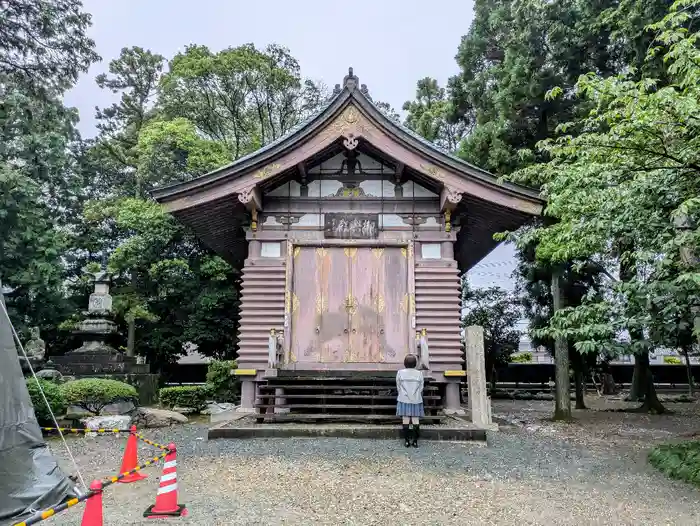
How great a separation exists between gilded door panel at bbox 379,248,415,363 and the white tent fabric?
7492 millimetres

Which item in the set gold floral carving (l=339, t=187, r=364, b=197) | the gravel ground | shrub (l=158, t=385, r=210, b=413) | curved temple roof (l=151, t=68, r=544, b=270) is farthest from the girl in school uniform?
shrub (l=158, t=385, r=210, b=413)

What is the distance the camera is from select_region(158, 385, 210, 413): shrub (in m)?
14.6

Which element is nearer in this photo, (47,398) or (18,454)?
(18,454)

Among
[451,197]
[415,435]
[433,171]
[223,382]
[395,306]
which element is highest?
[433,171]

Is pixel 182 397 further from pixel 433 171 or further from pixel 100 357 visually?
pixel 433 171

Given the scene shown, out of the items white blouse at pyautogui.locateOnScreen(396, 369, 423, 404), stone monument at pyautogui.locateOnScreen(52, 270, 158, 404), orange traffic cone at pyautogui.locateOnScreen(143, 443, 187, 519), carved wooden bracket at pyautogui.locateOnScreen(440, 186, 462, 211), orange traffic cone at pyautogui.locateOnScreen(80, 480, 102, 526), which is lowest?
orange traffic cone at pyautogui.locateOnScreen(143, 443, 187, 519)

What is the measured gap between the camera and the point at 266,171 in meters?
11.0

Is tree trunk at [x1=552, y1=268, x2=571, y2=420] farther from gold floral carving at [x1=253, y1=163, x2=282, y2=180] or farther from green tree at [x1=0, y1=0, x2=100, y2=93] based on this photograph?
green tree at [x1=0, y1=0, x2=100, y2=93]

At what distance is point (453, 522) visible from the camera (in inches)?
192

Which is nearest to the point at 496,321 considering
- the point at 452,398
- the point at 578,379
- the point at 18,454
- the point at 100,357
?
the point at 578,379

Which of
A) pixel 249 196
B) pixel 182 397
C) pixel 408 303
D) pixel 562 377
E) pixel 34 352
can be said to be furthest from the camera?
pixel 34 352

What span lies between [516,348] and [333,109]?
708 inches

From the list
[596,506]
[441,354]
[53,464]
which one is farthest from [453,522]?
[441,354]

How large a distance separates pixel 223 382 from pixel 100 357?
12.4 feet
